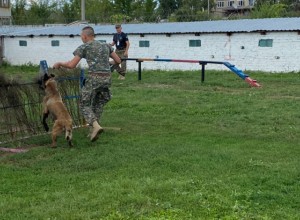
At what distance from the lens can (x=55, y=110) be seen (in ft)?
25.4

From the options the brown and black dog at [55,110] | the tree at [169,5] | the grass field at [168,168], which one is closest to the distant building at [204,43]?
the grass field at [168,168]

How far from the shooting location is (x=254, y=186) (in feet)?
18.3

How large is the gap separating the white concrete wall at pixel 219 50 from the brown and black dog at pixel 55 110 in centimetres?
1424

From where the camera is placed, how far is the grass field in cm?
488

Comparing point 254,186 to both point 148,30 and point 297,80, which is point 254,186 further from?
point 148,30

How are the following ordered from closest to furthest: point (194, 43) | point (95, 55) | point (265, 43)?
point (95, 55) → point (265, 43) → point (194, 43)

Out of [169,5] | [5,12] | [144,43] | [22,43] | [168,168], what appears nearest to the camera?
[168,168]

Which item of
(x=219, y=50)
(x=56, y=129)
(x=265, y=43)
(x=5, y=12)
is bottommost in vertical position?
(x=56, y=129)

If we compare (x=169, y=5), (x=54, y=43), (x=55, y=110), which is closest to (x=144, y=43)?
(x=54, y=43)

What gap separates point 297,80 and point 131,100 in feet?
21.4

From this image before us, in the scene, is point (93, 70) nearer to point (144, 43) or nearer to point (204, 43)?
point (204, 43)

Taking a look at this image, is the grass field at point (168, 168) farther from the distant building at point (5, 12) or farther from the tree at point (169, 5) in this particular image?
the tree at point (169, 5)

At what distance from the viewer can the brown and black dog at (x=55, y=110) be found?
7645 mm

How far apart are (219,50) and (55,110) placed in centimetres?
1568
